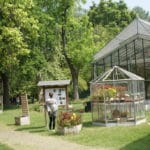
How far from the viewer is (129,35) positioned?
3750cm

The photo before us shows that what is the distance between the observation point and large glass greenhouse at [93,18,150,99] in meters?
34.6

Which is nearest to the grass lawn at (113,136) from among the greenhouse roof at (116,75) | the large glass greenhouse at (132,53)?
the greenhouse roof at (116,75)

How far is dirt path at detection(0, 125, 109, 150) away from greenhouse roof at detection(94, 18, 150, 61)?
14407 mm

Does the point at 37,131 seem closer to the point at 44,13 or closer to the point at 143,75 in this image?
the point at 143,75

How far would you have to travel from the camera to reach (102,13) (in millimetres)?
83438

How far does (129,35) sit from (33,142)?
1958 centimetres

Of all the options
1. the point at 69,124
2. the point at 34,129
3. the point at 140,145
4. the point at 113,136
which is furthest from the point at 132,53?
the point at 140,145

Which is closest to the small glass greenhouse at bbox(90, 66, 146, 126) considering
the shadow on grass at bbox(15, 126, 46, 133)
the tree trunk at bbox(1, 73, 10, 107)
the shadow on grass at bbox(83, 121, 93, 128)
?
the shadow on grass at bbox(83, 121, 93, 128)

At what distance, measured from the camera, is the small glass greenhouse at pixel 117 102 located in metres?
23.3

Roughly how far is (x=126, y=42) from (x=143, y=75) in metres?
2.79

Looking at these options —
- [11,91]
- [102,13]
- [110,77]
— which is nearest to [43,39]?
[11,91]

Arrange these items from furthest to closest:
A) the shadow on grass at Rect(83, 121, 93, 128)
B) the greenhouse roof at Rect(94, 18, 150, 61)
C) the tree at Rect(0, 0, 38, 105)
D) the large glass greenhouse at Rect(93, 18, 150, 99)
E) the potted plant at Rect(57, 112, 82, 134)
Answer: the tree at Rect(0, 0, 38, 105)
the greenhouse roof at Rect(94, 18, 150, 61)
the large glass greenhouse at Rect(93, 18, 150, 99)
the shadow on grass at Rect(83, 121, 93, 128)
the potted plant at Rect(57, 112, 82, 134)

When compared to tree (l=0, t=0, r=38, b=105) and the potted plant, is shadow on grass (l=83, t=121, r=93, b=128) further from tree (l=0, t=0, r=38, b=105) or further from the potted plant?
tree (l=0, t=0, r=38, b=105)

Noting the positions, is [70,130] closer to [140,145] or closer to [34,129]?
[34,129]
